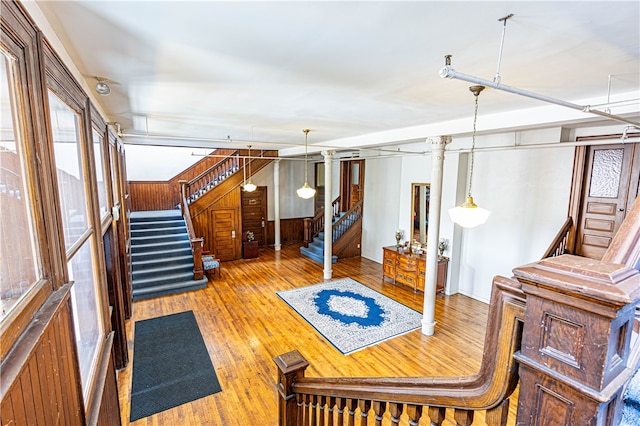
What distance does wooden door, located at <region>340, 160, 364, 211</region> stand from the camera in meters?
10.1

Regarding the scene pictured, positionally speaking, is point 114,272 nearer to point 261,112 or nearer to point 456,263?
point 261,112

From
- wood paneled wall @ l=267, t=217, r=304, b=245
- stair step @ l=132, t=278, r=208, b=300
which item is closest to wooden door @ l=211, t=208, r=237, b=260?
wood paneled wall @ l=267, t=217, r=304, b=245

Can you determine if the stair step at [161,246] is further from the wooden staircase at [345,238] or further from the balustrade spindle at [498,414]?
the balustrade spindle at [498,414]

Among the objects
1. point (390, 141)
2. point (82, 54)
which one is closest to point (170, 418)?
point (82, 54)

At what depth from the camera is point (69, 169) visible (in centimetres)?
203

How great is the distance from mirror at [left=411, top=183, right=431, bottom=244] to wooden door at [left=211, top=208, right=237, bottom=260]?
514 centimetres

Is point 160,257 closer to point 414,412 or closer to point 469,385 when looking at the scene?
point 414,412

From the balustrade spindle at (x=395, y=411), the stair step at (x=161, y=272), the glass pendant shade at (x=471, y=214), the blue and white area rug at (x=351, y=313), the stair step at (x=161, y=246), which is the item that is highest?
the glass pendant shade at (x=471, y=214)

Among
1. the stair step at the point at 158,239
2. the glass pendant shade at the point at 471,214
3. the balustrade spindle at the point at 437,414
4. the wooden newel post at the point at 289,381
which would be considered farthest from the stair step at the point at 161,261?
the balustrade spindle at the point at 437,414

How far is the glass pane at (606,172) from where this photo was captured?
422cm

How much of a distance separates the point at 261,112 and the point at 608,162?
4886 millimetres

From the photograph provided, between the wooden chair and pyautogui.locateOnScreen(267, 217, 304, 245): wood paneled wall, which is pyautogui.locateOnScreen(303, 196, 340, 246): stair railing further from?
the wooden chair

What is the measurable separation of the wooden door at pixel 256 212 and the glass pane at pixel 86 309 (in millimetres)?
7554

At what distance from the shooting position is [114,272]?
3.80 m
